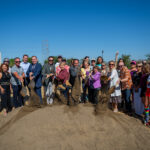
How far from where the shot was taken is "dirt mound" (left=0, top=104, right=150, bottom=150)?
286 centimetres

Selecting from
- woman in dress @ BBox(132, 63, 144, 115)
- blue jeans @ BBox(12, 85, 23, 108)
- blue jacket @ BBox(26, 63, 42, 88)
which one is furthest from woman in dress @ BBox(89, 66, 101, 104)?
blue jeans @ BBox(12, 85, 23, 108)

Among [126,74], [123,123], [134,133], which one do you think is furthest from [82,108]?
[126,74]

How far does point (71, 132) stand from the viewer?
122 inches

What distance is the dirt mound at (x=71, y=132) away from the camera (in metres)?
2.86

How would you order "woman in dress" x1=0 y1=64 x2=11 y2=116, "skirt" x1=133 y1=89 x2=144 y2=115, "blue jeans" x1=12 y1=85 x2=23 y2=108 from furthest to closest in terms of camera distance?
"blue jeans" x1=12 y1=85 x2=23 y2=108, "woman in dress" x1=0 y1=64 x2=11 y2=116, "skirt" x1=133 y1=89 x2=144 y2=115

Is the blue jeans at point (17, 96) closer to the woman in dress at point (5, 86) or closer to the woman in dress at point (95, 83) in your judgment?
the woman in dress at point (5, 86)

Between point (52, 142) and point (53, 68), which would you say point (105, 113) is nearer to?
point (52, 142)

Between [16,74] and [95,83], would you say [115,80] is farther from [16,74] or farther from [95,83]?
[16,74]

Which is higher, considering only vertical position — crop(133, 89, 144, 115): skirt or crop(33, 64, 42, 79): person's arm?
crop(33, 64, 42, 79): person's arm

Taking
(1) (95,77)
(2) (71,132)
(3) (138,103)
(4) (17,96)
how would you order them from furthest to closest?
(4) (17,96), (1) (95,77), (3) (138,103), (2) (71,132)

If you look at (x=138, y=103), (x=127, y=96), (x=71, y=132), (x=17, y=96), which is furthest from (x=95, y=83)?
(x=17, y=96)

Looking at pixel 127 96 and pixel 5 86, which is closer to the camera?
pixel 127 96

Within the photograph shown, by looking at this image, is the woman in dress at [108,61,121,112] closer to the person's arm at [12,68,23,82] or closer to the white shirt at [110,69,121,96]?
the white shirt at [110,69,121,96]

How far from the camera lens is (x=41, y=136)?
296 cm
